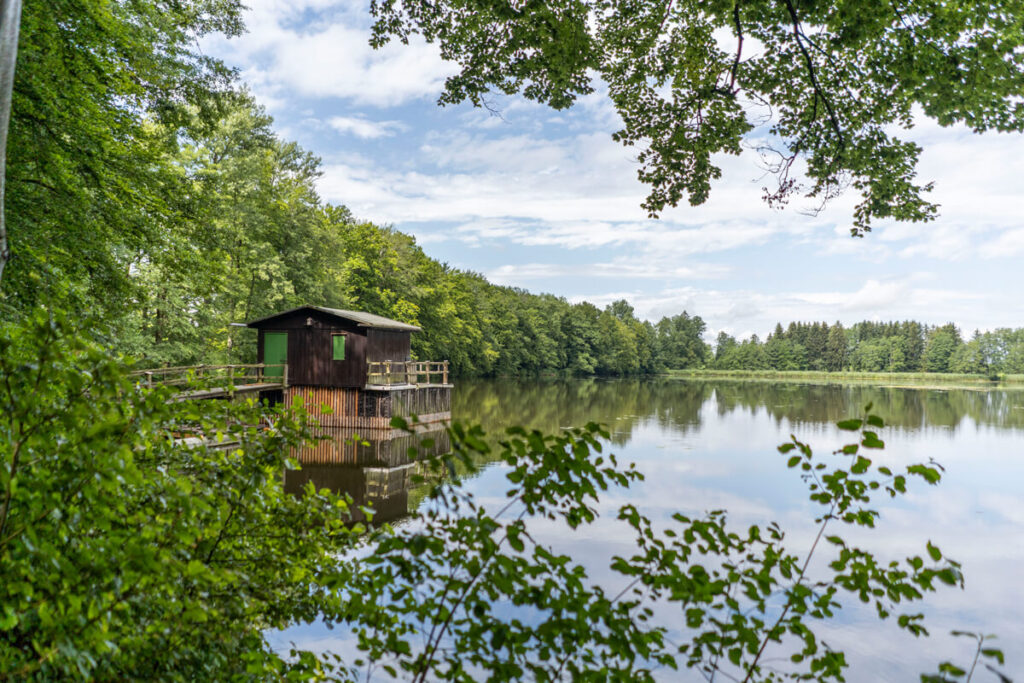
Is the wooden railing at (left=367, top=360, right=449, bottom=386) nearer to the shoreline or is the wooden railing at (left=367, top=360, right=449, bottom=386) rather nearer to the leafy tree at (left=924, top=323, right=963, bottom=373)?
the shoreline

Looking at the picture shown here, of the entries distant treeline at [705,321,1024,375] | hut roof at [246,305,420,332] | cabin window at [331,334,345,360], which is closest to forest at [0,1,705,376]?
hut roof at [246,305,420,332]

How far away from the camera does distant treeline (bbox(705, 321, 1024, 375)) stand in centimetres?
9694

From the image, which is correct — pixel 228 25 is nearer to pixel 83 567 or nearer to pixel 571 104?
pixel 571 104

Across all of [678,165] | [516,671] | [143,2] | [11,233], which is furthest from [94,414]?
[143,2]

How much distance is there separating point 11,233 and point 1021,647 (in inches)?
615

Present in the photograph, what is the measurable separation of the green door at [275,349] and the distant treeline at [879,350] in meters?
97.9

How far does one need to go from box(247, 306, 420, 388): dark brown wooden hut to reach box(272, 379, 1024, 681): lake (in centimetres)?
619

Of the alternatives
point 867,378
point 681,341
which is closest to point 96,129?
point 867,378

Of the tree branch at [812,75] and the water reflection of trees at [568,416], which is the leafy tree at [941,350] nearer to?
the water reflection of trees at [568,416]

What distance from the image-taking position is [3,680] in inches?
90.2

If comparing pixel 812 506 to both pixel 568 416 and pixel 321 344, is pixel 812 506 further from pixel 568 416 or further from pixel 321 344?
pixel 321 344

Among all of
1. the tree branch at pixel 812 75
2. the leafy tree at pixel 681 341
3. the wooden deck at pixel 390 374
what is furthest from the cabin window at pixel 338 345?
the leafy tree at pixel 681 341

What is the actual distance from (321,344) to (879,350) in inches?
4022

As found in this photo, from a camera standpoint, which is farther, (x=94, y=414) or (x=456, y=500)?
(x=456, y=500)
